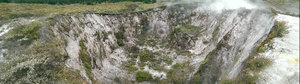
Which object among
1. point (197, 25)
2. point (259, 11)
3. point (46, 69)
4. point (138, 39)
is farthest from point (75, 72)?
point (259, 11)

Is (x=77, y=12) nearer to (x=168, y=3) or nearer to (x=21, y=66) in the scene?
(x=21, y=66)

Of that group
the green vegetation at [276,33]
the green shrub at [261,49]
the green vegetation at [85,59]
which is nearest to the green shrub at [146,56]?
the green vegetation at [85,59]

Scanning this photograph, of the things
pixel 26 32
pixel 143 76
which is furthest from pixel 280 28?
pixel 26 32

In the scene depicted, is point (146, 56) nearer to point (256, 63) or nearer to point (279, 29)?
point (256, 63)

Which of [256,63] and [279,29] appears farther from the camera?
[279,29]

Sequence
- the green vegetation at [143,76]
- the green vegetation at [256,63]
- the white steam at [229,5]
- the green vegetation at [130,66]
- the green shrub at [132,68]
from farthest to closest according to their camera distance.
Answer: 1. the white steam at [229,5]
2. the green vegetation at [130,66]
3. the green shrub at [132,68]
4. the green vegetation at [143,76]
5. the green vegetation at [256,63]

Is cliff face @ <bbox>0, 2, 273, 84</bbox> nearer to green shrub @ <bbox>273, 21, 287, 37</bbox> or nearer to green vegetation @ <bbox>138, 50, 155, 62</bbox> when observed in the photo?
green vegetation @ <bbox>138, 50, 155, 62</bbox>

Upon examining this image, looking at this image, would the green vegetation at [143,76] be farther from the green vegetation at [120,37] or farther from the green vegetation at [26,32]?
the green vegetation at [26,32]
